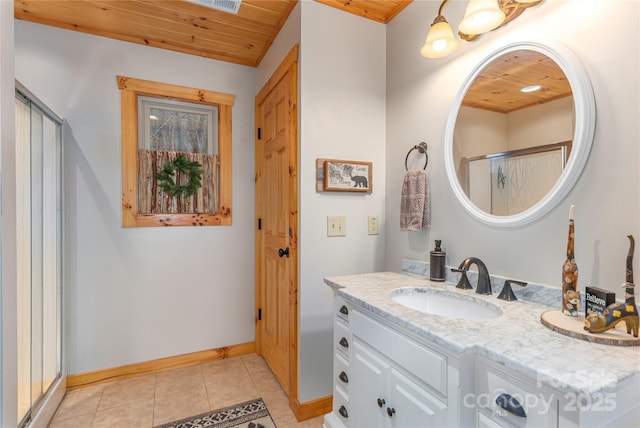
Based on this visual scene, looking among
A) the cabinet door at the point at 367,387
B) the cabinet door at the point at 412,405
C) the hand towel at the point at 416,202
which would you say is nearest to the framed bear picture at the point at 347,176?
the hand towel at the point at 416,202

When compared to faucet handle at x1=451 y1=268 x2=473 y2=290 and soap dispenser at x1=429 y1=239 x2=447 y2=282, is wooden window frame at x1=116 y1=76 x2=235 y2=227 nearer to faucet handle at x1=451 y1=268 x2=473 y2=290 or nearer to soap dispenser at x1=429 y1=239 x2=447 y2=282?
soap dispenser at x1=429 y1=239 x2=447 y2=282

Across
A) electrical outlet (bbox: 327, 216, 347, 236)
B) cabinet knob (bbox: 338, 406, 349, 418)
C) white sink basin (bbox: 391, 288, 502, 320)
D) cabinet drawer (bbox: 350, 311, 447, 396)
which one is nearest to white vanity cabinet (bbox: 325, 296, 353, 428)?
cabinet knob (bbox: 338, 406, 349, 418)

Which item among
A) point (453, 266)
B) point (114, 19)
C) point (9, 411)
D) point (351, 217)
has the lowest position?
point (9, 411)

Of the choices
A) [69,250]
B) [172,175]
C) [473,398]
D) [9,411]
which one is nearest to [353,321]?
[473,398]

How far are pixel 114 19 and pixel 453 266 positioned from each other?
2.66m

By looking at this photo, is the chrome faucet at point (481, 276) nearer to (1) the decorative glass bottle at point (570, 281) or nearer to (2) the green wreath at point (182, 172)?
(1) the decorative glass bottle at point (570, 281)

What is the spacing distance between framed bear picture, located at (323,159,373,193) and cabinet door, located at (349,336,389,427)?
893 millimetres

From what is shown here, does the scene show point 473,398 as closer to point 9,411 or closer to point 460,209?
point 460,209

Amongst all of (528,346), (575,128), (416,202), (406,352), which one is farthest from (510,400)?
(416,202)

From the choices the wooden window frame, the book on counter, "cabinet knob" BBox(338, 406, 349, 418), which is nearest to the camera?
the book on counter

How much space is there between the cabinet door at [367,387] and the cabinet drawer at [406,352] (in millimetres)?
54

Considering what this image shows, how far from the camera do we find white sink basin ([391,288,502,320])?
4.07ft

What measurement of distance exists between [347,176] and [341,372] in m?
1.10

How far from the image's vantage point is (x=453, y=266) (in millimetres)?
1551
